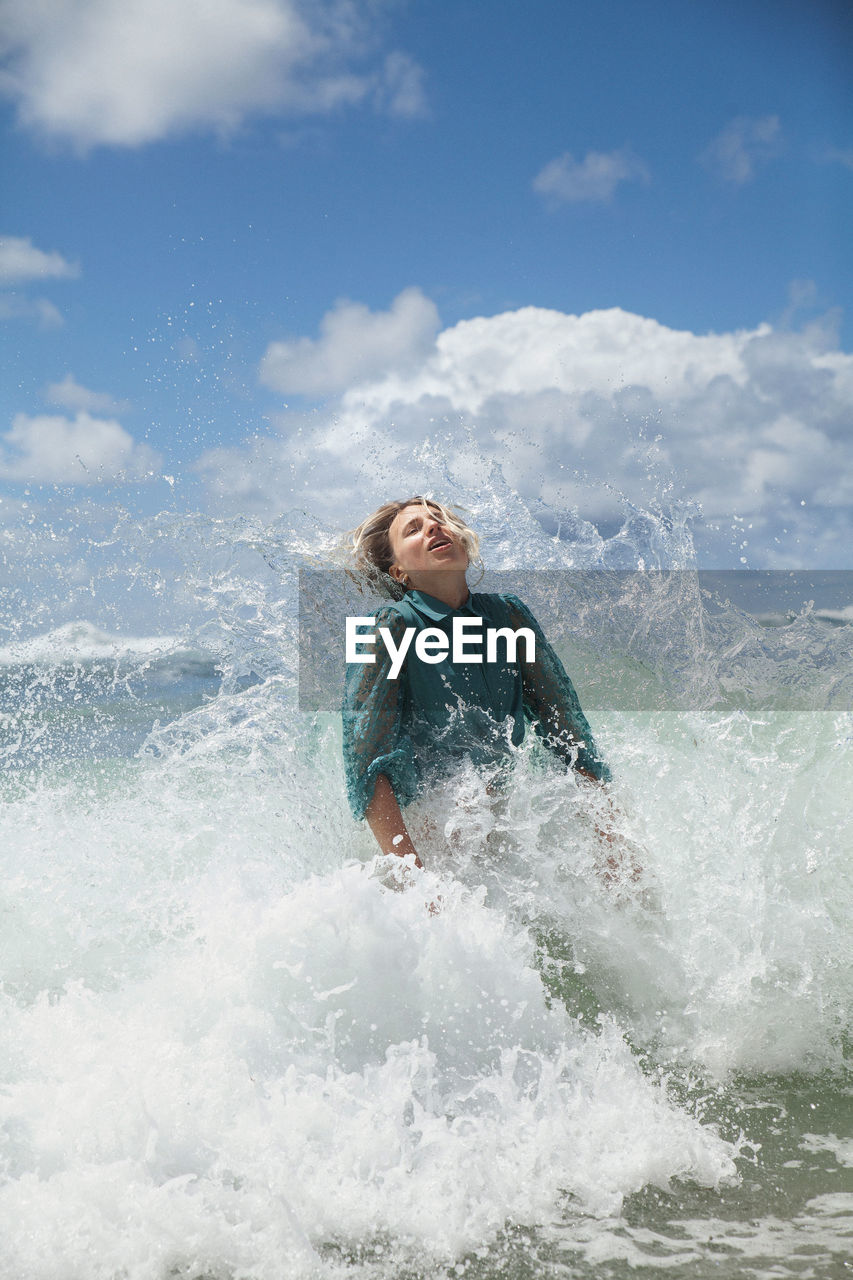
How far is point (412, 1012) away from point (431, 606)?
134cm

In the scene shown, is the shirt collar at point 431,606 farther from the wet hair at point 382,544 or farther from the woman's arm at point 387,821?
the woman's arm at point 387,821

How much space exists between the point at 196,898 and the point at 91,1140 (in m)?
0.85

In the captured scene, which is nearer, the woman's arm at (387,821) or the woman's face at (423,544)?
the woman's arm at (387,821)

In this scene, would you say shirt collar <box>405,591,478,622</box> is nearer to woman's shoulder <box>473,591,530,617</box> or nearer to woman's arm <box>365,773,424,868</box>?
woman's shoulder <box>473,591,530,617</box>

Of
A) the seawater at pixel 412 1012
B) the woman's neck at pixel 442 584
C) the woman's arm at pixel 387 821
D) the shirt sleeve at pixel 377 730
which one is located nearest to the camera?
the seawater at pixel 412 1012

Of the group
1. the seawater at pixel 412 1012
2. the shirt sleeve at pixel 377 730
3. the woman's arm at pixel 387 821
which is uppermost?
the shirt sleeve at pixel 377 730

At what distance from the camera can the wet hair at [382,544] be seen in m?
3.37

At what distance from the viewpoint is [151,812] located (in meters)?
4.04

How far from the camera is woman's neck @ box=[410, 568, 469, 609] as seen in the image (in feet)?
10.4

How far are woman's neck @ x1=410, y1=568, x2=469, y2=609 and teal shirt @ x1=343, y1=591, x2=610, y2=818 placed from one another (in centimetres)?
3

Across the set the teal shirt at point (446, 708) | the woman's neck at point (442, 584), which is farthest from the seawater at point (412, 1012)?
the woman's neck at point (442, 584)

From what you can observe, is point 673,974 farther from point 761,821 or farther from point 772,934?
point 761,821

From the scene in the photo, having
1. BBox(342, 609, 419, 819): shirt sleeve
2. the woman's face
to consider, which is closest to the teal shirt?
BBox(342, 609, 419, 819): shirt sleeve

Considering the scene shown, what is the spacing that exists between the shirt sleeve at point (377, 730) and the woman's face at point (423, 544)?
0.83 ft
